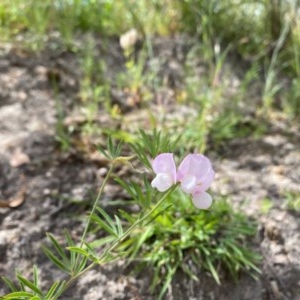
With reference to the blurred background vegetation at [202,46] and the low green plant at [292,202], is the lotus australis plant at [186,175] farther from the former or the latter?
the blurred background vegetation at [202,46]

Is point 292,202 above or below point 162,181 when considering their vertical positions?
below

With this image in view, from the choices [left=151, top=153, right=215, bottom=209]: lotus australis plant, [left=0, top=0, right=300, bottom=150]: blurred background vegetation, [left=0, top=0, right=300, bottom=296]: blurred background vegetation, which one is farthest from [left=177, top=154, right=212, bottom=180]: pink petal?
[left=0, top=0, right=300, bottom=150]: blurred background vegetation

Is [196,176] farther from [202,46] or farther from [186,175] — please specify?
[202,46]

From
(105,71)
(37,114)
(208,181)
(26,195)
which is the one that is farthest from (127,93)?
(208,181)

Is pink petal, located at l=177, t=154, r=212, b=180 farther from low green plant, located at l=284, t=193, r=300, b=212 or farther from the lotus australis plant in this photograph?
low green plant, located at l=284, t=193, r=300, b=212

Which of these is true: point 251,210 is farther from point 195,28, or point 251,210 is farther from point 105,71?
point 195,28

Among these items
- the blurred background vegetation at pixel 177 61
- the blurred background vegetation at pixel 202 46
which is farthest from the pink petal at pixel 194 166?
the blurred background vegetation at pixel 202 46

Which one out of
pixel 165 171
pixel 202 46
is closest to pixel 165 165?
pixel 165 171

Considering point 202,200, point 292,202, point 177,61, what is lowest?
point 292,202
